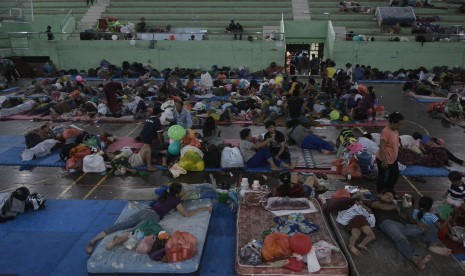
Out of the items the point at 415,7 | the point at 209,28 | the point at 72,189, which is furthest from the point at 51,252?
the point at 415,7

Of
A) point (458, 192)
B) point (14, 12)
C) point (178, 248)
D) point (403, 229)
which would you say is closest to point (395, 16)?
point (458, 192)

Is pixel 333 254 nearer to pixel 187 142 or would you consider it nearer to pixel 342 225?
pixel 342 225

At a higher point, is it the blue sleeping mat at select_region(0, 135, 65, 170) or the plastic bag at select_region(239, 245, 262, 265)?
the blue sleeping mat at select_region(0, 135, 65, 170)

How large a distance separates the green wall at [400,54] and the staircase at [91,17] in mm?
17503

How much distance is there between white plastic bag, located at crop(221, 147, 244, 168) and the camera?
8812 millimetres

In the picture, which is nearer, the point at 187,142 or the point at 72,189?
the point at 72,189

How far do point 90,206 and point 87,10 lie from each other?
26.0 metres

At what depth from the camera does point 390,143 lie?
269 inches

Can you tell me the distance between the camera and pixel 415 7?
2777 centimetres

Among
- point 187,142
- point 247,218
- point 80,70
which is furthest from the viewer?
point 80,70

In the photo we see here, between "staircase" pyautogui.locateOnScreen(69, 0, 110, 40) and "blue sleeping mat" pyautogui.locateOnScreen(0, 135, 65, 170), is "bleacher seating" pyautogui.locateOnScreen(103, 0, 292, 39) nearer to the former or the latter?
"staircase" pyautogui.locateOnScreen(69, 0, 110, 40)

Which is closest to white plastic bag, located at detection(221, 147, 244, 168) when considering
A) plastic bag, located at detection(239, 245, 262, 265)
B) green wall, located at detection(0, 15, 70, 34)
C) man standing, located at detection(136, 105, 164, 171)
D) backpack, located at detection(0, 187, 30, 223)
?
man standing, located at detection(136, 105, 164, 171)

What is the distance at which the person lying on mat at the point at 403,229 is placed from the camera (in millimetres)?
5301

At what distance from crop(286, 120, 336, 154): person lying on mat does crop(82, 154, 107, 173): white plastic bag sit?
498cm
